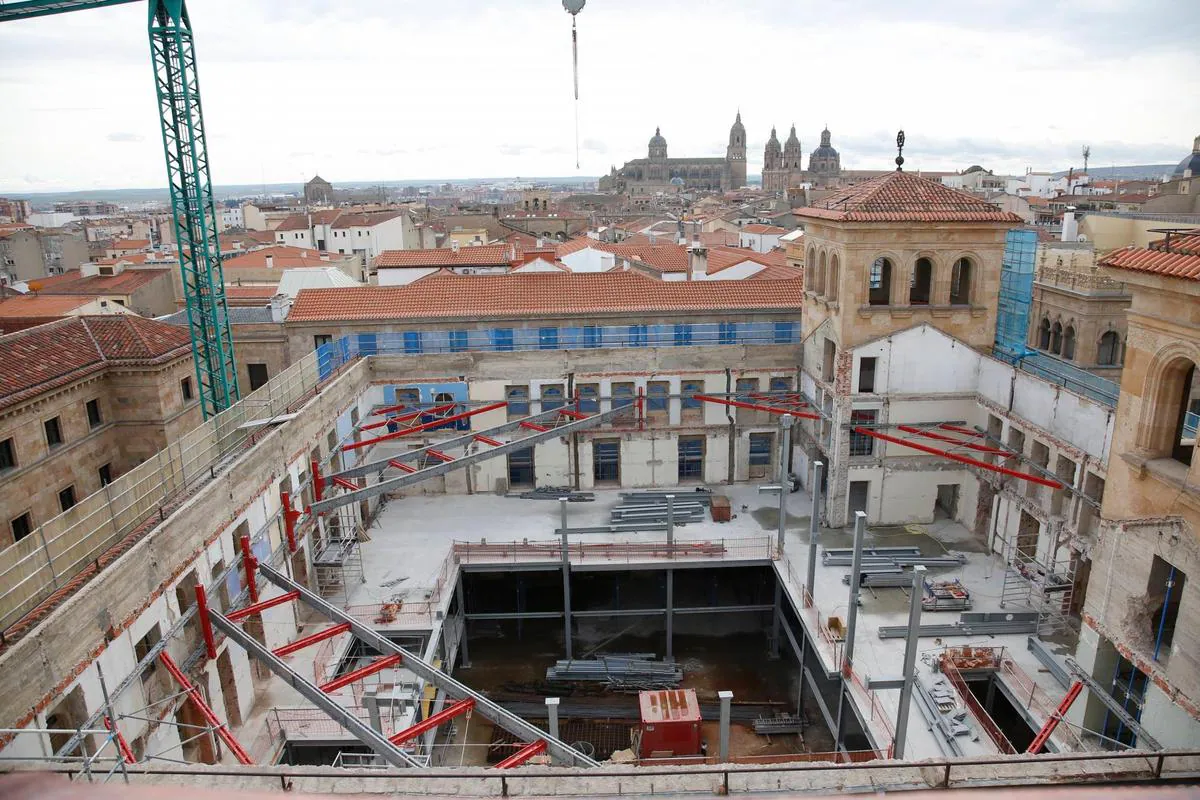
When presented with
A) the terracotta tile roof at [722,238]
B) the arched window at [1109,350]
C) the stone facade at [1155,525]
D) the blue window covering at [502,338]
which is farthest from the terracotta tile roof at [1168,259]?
the terracotta tile roof at [722,238]

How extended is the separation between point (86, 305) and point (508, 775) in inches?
1961

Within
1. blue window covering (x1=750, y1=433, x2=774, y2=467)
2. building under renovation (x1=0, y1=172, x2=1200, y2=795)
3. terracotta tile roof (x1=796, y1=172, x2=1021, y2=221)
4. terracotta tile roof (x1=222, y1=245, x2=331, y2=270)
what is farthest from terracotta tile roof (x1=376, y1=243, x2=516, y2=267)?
terracotta tile roof (x1=796, y1=172, x2=1021, y2=221)

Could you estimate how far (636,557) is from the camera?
2664 centimetres

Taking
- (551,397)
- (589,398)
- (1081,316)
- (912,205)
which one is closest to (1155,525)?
(912,205)

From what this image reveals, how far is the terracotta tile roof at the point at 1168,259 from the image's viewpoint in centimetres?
1320

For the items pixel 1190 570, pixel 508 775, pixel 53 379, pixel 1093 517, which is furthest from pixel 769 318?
pixel 508 775

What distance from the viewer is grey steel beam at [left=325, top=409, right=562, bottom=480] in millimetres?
25922

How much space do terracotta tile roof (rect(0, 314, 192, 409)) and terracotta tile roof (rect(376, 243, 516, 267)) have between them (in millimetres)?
17674

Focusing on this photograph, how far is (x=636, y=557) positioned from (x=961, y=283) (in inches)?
595

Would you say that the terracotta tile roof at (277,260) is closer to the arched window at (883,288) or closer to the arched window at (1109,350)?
the arched window at (883,288)

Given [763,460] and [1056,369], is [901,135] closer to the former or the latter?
[1056,369]

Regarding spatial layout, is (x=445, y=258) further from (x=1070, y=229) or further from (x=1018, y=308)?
(x=1070, y=229)

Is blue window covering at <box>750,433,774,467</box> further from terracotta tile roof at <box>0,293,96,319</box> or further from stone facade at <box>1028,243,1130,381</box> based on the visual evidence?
terracotta tile roof at <box>0,293,96,319</box>

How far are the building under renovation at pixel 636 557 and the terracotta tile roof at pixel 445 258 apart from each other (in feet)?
56.4
